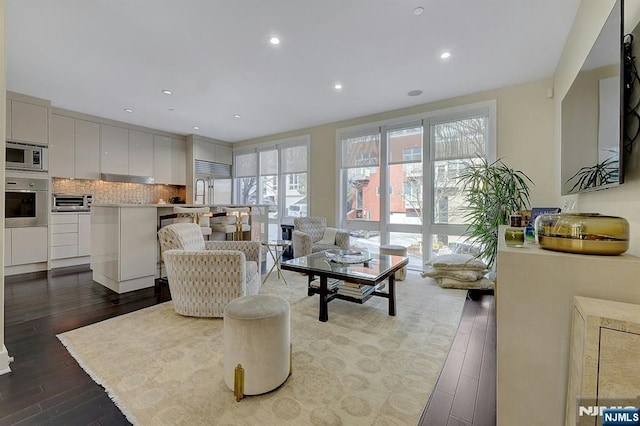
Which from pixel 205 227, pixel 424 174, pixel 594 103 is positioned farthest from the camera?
pixel 424 174

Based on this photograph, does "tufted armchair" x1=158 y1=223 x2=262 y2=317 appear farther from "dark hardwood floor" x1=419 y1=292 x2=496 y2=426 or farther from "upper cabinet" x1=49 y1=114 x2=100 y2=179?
"upper cabinet" x1=49 y1=114 x2=100 y2=179

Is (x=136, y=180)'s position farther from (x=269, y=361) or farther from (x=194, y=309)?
(x=269, y=361)

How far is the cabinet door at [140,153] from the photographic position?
239 inches

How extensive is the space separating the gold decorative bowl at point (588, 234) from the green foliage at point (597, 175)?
419 millimetres

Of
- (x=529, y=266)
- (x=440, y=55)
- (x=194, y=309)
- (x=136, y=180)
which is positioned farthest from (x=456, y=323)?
(x=136, y=180)

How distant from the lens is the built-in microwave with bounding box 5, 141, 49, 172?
4.34 m

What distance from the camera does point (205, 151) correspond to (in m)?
7.14

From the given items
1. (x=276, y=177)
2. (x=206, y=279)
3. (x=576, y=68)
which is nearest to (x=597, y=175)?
(x=576, y=68)

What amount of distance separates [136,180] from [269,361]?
6046 mm

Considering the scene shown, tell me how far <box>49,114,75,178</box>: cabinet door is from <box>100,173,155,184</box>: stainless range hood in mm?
510

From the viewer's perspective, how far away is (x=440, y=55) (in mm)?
3170

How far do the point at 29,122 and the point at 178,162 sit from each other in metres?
2.70

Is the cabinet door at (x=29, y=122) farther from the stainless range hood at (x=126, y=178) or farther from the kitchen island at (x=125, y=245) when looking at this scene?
the kitchen island at (x=125, y=245)

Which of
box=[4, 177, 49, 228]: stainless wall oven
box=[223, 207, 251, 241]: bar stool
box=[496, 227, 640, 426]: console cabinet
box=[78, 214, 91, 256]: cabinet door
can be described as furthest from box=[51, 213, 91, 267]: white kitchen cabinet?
box=[496, 227, 640, 426]: console cabinet
